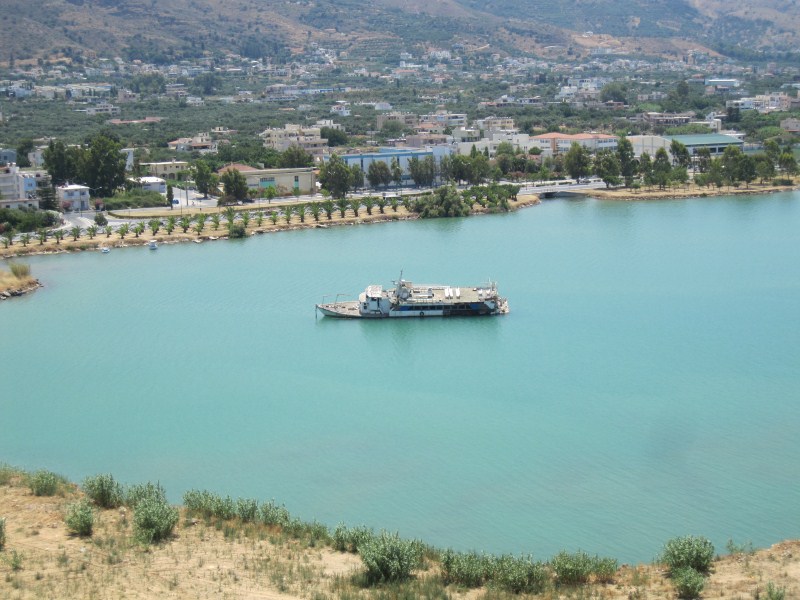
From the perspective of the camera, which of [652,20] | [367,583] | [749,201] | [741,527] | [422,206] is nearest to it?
[367,583]

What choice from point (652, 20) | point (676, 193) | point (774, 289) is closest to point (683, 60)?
point (652, 20)

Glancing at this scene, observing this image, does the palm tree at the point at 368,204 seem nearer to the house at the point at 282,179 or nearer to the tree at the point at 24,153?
the house at the point at 282,179

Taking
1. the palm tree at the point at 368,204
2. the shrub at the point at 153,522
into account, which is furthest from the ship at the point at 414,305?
the palm tree at the point at 368,204

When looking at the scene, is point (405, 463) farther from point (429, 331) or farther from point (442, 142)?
point (442, 142)

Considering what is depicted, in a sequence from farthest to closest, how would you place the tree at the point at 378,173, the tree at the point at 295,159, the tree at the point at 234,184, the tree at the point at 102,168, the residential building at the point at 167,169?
the residential building at the point at 167,169
the tree at the point at 295,159
the tree at the point at 378,173
the tree at the point at 102,168
the tree at the point at 234,184

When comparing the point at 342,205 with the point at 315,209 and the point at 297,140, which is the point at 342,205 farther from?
the point at 297,140

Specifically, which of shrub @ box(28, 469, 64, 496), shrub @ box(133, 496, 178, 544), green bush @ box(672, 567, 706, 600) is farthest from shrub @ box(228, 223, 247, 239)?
green bush @ box(672, 567, 706, 600)

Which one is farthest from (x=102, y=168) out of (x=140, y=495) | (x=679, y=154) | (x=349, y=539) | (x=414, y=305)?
(x=349, y=539)
